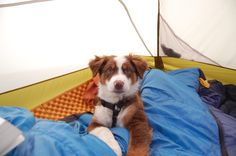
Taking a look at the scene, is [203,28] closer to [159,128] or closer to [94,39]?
[94,39]

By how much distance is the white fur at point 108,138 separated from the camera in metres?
1.34

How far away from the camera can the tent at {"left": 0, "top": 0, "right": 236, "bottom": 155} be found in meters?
2.07

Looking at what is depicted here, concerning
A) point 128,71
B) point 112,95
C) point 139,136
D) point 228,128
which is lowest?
point 228,128

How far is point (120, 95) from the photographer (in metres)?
1.70

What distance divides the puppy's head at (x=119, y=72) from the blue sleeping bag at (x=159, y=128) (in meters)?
0.19

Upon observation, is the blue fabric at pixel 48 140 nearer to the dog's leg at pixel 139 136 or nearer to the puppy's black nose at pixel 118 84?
the dog's leg at pixel 139 136

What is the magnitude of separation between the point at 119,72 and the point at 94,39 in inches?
30.6

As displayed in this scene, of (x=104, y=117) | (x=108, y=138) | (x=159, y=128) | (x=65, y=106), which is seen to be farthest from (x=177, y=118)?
(x=65, y=106)

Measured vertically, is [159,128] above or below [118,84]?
below

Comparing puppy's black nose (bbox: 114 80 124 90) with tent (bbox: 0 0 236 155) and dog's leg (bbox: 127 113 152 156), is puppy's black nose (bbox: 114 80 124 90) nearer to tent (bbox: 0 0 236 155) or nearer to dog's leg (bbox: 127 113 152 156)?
dog's leg (bbox: 127 113 152 156)

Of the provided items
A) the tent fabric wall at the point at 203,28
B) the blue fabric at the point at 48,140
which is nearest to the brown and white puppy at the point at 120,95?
the blue fabric at the point at 48,140

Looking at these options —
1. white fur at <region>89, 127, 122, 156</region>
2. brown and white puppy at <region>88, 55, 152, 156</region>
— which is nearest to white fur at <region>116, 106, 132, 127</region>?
brown and white puppy at <region>88, 55, 152, 156</region>

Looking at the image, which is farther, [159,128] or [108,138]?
[159,128]

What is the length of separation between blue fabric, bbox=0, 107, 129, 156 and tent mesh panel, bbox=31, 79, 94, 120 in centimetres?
75
